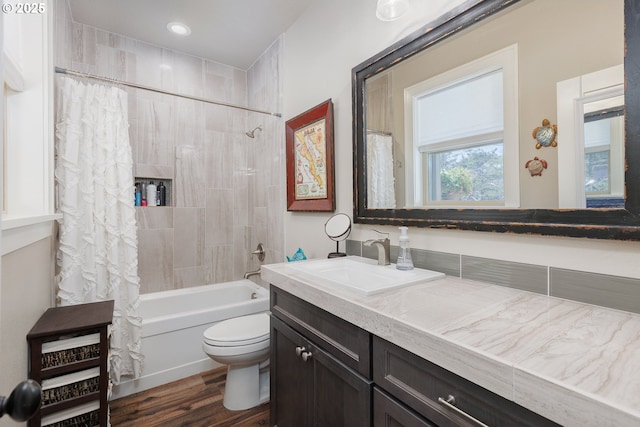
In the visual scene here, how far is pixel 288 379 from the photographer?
1270mm

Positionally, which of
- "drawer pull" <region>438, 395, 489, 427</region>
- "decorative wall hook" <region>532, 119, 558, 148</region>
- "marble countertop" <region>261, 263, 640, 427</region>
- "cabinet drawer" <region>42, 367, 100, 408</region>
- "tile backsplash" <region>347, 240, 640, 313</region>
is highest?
"decorative wall hook" <region>532, 119, 558, 148</region>

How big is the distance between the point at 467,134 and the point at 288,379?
4.22ft

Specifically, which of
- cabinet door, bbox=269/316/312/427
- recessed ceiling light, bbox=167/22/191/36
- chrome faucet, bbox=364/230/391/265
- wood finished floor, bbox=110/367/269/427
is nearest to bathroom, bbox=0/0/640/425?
chrome faucet, bbox=364/230/391/265

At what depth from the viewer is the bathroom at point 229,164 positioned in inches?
44.1

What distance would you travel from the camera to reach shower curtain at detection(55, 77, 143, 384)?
5.52 feet

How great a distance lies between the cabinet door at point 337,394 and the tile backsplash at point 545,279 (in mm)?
594

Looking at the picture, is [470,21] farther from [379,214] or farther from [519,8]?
[379,214]

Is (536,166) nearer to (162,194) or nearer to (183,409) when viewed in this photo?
(183,409)

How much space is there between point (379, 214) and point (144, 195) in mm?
2154

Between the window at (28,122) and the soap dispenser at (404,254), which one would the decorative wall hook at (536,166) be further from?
the window at (28,122)

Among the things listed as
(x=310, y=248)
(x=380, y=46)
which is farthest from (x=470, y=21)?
(x=310, y=248)

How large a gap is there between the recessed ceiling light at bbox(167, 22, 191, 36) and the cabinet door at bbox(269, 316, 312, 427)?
235 cm

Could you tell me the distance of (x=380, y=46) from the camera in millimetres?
1493

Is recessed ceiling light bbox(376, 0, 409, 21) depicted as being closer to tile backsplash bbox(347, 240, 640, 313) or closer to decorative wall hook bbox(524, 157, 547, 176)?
decorative wall hook bbox(524, 157, 547, 176)
